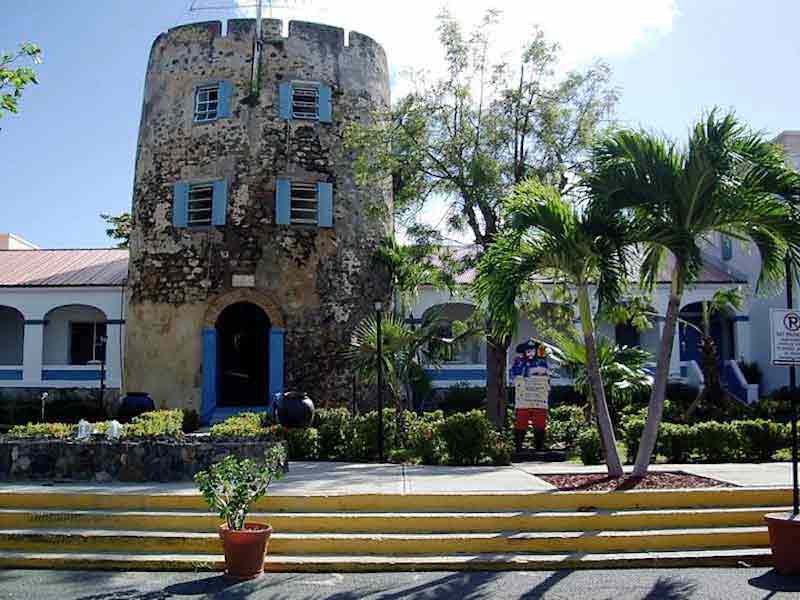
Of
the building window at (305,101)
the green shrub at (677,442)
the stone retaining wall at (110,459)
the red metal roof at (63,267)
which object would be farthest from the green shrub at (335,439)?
the red metal roof at (63,267)

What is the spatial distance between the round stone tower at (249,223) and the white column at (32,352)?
520 centimetres

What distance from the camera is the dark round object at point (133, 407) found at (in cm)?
1791

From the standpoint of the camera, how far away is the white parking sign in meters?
8.45

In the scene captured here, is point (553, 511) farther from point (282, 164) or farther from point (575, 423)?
point (282, 164)

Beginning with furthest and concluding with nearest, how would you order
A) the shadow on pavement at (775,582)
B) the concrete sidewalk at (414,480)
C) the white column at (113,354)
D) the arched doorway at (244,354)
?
the white column at (113,354)
the arched doorway at (244,354)
the concrete sidewalk at (414,480)
the shadow on pavement at (775,582)

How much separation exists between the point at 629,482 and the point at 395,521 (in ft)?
10.4

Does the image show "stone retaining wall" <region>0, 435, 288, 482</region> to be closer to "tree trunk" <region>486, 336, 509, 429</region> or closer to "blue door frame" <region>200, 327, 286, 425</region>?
"tree trunk" <region>486, 336, 509, 429</region>

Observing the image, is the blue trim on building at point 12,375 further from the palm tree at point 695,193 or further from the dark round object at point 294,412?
the palm tree at point 695,193

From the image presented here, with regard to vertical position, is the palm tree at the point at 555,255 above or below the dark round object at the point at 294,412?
above

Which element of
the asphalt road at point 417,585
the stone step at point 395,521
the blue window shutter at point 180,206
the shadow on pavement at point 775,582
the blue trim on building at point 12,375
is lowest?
the asphalt road at point 417,585

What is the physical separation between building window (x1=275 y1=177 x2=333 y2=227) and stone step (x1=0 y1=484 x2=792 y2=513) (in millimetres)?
12333

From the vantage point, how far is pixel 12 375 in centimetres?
2539

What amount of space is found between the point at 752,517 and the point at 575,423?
7.93 meters

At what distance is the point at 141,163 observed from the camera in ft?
73.0
